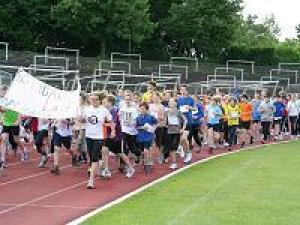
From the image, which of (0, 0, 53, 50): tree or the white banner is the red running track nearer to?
the white banner

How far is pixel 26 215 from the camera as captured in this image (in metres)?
12.7

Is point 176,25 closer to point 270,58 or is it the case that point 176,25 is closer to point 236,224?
point 270,58

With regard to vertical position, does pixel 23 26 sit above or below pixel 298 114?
above

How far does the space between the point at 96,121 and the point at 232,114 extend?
10.8m

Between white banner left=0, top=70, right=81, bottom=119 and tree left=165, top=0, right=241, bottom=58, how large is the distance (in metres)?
42.1

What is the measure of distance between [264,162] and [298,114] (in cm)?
1108

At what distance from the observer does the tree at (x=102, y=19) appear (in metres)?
51.9

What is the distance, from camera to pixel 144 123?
1838 centimetres

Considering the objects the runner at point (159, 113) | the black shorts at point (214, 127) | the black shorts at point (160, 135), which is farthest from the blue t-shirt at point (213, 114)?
the runner at point (159, 113)

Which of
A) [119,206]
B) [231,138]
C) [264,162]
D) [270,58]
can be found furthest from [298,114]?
[270,58]

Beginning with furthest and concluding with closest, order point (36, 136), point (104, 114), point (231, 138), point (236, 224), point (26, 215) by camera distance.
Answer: point (231, 138) < point (36, 136) < point (104, 114) < point (26, 215) < point (236, 224)

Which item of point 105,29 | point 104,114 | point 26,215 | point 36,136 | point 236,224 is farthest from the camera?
point 105,29

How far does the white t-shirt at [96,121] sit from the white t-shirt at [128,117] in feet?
6.77

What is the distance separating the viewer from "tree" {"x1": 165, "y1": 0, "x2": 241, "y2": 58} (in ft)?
194
